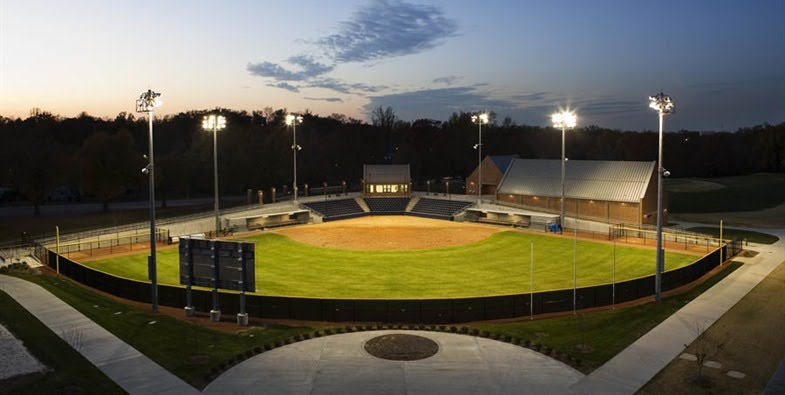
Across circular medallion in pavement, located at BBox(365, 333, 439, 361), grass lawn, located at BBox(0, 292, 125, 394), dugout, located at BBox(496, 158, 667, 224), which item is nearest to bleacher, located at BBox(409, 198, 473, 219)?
dugout, located at BBox(496, 158, 667, 224)

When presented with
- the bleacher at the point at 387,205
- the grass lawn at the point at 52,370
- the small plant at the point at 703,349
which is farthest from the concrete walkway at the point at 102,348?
the bleacher at the point at 387,205

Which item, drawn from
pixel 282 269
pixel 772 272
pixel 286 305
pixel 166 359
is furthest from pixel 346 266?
pixel 772 272

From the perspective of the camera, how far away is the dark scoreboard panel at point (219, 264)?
2725 cm

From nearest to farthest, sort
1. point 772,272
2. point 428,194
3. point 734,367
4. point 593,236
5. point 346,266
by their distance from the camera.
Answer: point 734,367
point 772,272
point 346,266
point 593,236
point 428,194

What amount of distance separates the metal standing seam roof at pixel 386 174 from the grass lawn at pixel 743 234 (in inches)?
1403

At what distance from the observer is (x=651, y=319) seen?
91.5ft

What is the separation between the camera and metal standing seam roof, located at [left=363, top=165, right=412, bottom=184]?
78438mm

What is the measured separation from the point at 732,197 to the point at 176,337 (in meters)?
96.1

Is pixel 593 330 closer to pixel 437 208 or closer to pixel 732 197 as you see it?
pixel 437 208

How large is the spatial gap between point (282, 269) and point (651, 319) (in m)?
24.7

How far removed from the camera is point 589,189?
65.9 metres

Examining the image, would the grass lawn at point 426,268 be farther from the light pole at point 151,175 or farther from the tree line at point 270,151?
the tree line at point 270,151

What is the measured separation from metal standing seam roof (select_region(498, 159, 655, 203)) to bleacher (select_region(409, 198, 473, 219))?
6196 mm

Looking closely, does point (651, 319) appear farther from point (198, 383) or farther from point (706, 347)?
point (198, 383)
